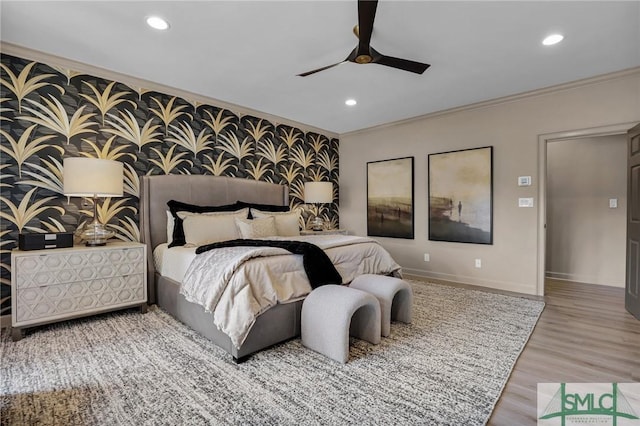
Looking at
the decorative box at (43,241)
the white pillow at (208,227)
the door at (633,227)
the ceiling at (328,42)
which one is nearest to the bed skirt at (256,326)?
the white pillow at (208,227)

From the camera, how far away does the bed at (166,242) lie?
2299 mm

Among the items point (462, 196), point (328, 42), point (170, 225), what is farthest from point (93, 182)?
point (462, 196)

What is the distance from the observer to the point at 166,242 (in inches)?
144

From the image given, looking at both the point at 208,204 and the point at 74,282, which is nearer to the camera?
the point at 74,282

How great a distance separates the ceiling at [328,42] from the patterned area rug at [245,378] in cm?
255

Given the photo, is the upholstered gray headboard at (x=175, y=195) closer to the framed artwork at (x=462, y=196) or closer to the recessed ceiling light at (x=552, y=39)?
the framed artwork at (x=462, y=196)

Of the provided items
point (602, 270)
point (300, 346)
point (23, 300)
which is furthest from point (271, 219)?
point (602, 270)

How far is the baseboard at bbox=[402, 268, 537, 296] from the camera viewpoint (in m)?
4.04

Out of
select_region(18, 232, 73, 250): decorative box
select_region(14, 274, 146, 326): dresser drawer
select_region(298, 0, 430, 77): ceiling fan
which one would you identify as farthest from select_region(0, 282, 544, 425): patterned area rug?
select_region(298, 0, 430, 77): ceiling fan

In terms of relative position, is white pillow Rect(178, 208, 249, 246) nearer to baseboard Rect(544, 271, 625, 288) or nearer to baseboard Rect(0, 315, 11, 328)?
baseboard Rect(0, 315, 11, 328)

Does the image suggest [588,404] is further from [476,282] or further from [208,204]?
[208,204]

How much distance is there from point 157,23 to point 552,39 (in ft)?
10.8

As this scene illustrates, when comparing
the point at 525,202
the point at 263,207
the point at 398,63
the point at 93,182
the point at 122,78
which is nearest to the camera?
the point at 398,63

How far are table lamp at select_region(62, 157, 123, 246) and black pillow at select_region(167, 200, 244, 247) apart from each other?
59 cm
